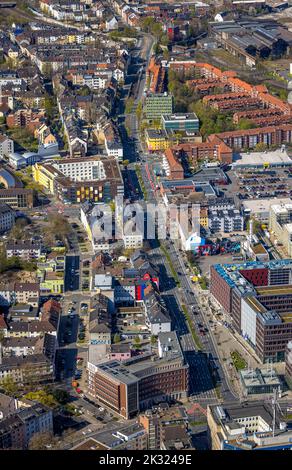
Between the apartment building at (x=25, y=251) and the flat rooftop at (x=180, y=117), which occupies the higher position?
the flat rooftop at (x=180, y=117)

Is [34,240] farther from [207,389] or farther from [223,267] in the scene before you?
[207,389]

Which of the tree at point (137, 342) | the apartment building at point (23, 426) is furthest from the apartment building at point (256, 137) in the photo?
the apartment building at point (23, 426)

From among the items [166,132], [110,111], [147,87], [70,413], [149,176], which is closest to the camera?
[70,413]

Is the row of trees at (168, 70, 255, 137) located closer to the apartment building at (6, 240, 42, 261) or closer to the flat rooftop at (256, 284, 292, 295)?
the apartment building at (6, 240, 42, 261)

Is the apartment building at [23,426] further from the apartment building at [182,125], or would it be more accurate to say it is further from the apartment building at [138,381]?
the apartment building at [182,125]

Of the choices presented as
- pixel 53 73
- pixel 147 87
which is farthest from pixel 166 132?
pixel 53 73

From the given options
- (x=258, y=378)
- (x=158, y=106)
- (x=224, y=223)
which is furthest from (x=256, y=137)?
(x=258, y=378)
